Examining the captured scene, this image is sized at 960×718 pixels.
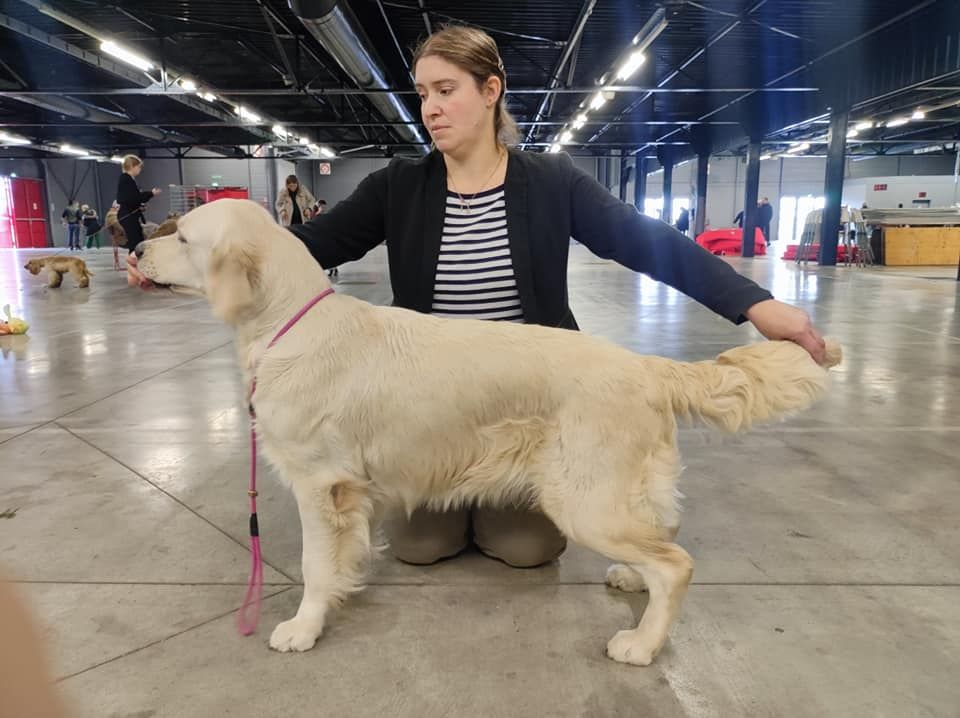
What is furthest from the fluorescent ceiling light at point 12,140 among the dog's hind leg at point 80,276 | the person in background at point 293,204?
the person in background at point 293,204

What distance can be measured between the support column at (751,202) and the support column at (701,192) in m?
3.50

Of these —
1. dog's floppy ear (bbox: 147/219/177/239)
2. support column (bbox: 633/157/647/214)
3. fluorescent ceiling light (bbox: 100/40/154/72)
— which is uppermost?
fluorescent ceiling light (bbox: 100/40/154/72)

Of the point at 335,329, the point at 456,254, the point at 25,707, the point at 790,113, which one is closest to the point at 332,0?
the point at 456,254

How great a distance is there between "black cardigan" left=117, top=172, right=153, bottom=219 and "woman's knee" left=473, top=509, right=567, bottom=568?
11.4 meters

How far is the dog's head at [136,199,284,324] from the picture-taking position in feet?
6.21

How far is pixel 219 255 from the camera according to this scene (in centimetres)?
188

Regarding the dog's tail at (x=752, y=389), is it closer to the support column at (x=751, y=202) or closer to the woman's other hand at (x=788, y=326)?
the woman's other hand at (x=788, y=326)

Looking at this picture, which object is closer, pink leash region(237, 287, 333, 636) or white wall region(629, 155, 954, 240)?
pink leash region(237, 287, 333, 636)

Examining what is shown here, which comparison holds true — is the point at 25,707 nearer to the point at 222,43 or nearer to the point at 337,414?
the point at 337,414

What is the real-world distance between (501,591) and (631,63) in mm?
14629

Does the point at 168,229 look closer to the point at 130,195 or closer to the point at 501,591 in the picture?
the point at 501,591

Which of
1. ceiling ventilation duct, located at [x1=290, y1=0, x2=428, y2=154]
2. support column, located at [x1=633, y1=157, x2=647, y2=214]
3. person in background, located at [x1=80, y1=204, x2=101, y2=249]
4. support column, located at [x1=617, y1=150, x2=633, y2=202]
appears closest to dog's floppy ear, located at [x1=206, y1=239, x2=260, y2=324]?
ceiling ventilation duct, located at [x1=290, y1=0, x2=428, y2=154]

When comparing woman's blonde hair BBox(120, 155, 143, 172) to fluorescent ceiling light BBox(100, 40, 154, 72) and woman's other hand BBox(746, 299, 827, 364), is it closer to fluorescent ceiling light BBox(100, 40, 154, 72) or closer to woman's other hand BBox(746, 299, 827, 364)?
fluorescent ceiling light BBox(100, 40, 154, 72)

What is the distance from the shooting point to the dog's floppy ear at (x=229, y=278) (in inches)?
74.2
